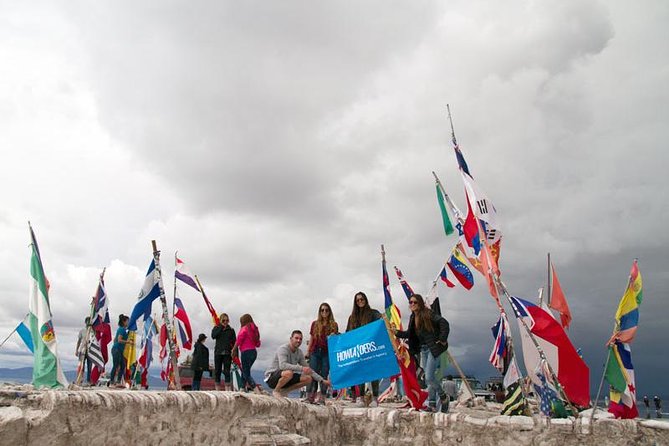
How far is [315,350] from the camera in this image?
886cm

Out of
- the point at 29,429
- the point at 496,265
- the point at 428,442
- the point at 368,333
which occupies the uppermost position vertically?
the point at 496,265

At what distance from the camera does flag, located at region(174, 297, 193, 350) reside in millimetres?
12180

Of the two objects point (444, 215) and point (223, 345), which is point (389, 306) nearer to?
point (444, 215)

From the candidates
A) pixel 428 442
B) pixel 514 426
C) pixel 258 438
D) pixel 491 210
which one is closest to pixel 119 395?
pixel 258 438

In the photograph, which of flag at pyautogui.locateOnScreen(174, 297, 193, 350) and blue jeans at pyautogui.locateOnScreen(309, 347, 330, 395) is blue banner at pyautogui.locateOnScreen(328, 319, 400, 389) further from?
flag at pyautogui.locateOnScreen(174, 297, 193, 350)

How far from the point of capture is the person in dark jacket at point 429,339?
310 inches

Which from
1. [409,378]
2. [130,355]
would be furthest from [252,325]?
[130,355]

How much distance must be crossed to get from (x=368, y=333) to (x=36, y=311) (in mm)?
5292

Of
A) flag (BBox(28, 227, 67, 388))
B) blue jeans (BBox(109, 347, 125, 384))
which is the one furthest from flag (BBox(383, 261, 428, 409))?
blue jeans (BBox(109, 347, 125, 384))

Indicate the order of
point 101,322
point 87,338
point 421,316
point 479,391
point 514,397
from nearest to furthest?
point 421,316
point 514,397
point 87,338
point 101,322
point 479,391

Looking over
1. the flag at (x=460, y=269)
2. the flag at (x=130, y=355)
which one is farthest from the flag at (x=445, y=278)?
the flag at (x=130, y=355)

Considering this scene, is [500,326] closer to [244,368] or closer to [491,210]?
[491,210]

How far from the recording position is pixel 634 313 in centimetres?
752

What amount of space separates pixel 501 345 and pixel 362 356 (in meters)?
3.82
